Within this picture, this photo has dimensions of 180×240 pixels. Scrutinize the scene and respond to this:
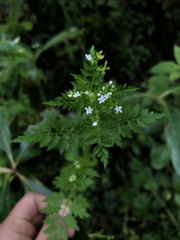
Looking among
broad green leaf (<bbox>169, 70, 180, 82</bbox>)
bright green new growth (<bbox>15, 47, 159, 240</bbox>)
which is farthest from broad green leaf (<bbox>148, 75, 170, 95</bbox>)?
bright green new growth (<bbox>15, 47, 159, 240</bbox>)

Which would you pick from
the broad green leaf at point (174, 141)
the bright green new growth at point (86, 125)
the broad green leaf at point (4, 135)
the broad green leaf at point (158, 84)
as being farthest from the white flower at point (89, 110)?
the broad green leaf at point (158, 84)

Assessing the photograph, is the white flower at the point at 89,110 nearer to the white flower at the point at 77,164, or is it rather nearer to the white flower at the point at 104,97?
the white flower at the point at 104,97

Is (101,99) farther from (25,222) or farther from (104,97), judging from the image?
(25,222)

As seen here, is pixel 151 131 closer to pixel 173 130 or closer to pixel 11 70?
pixel 173 130

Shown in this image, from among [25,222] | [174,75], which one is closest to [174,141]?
[174,75]

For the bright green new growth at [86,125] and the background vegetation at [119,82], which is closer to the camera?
the bright green new growth at [86,125]

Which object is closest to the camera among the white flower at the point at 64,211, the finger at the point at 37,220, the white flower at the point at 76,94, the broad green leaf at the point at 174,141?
the white flower at the point at 76,94

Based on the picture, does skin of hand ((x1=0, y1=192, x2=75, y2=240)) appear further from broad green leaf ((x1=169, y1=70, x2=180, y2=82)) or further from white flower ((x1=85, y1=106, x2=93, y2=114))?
broad green leaf ((x1=169, y1=70, x2=180, y2=82))

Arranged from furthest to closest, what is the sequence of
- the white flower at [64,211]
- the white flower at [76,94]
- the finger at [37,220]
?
the finger at [37,220] < the white flower at [64,211] < the white flower at [76,94]
